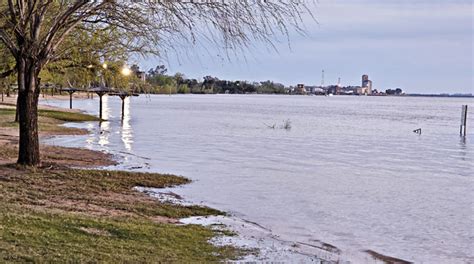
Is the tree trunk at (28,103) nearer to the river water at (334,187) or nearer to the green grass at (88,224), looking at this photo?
the green grass at (88,224)

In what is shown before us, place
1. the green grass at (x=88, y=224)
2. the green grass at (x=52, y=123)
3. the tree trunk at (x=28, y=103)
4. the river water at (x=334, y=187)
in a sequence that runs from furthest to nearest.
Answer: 1. the green grass at (x=52, y=123)
2. the tree trunk at (x=28, y=103)
3. the river water at (x=334, y=187)
4. the green grass at (x=88, y=224)

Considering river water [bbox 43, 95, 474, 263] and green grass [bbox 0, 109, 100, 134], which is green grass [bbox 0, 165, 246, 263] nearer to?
river water [bbox 43, 95, 474, 263]

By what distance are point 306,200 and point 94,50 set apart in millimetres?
7422

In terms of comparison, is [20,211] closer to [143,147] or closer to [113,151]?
[113,151]

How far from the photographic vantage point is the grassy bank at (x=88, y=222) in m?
7.73

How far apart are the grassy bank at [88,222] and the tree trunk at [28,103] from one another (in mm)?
713

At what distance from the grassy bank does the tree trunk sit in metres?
0.71

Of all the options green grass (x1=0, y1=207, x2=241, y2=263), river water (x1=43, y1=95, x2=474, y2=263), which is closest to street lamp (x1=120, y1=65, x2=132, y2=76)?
river water (x1=43, y1=95, x2=474, y2=263)

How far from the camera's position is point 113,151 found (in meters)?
29.6

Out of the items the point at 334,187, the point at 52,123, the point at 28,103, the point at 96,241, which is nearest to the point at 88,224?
the point at 96,241

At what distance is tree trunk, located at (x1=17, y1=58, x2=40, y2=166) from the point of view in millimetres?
15156

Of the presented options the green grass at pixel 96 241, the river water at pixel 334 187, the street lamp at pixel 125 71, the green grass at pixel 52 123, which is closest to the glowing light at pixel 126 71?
the street lamp at pixel 125 71

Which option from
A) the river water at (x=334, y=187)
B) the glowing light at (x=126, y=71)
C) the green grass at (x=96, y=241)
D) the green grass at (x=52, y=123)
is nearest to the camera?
the green grass at (x=96, y=241)

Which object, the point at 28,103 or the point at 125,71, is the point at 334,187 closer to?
the point at 125,71
